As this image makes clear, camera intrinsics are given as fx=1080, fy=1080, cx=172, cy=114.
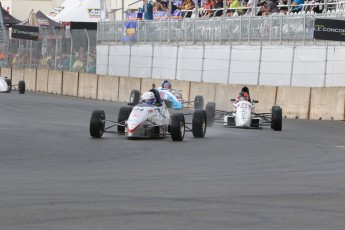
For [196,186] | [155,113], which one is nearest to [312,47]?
[155,113]

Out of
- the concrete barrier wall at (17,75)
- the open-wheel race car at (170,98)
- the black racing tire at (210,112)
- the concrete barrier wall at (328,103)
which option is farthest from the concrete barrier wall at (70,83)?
the black racing tire at (210,112)

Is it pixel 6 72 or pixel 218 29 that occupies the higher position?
pixel 218 29

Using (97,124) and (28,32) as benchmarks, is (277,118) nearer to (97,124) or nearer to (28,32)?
(97,124)

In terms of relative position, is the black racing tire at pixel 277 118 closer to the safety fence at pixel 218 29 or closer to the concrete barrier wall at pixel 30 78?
the safety fence at pixel 218 29

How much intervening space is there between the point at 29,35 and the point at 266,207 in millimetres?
40651

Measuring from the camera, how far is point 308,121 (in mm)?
29766

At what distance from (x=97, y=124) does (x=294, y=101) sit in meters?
12.3

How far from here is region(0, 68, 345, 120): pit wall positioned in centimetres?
3039

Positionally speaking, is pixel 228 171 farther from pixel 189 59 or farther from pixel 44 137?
pixel 189 59

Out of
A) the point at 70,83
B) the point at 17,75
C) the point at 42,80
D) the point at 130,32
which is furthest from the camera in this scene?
the point at 17,75

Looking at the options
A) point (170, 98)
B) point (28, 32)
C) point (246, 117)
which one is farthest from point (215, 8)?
point (246, 117)

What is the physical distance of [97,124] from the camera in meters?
20.0

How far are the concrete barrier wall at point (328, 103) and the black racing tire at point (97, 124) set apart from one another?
37.3 feet

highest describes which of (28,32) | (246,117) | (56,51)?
(28,32)
